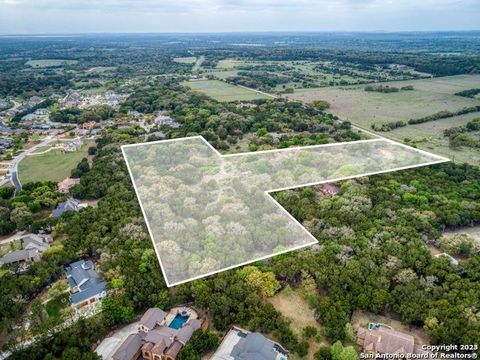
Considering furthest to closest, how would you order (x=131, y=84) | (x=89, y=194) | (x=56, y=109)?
1. (x=131, y=84)
2. (x=56, y=109)
3. (x=89, y=194)

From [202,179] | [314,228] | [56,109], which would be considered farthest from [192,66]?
[202,179]

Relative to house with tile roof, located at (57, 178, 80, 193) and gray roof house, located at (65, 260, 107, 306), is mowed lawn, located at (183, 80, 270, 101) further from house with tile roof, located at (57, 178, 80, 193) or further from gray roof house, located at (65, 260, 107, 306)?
gray roof house, located at (65, 260, 107, 306)

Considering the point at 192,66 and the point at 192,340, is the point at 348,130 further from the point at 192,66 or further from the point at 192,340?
the point at 192,66

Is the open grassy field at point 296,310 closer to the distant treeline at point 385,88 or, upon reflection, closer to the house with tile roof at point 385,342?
the house with tile roof at point 385,342

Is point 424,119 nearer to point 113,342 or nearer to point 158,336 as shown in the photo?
point 158,336

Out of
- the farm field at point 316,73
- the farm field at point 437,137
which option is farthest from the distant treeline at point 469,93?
the farm field at point 316,73

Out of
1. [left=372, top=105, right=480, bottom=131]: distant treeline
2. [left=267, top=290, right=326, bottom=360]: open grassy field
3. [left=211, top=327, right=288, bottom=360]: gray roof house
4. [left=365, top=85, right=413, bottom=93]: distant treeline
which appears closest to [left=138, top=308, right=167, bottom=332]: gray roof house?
[left=211, top=327, right=288, bottom=360]: gray roof house
